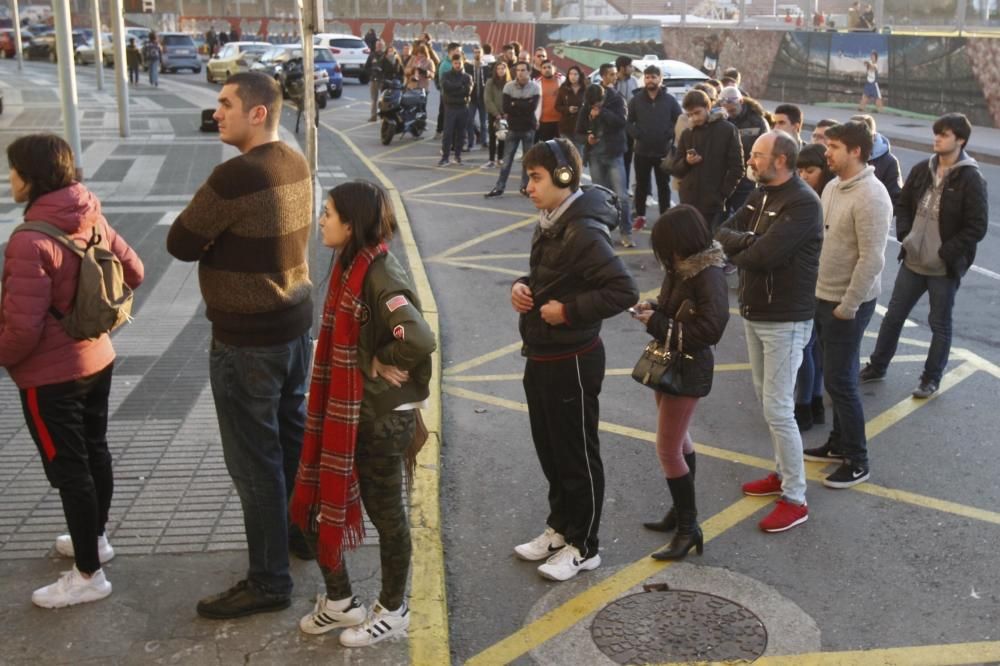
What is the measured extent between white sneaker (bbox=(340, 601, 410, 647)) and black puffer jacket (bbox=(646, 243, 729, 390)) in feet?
5.56

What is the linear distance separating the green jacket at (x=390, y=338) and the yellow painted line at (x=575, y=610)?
117 cm

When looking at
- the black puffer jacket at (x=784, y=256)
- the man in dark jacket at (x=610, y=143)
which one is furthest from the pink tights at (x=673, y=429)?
the man in dark jacket at (x=610, y=143)

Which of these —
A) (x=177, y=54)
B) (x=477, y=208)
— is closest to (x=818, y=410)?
(x=477, y=208)

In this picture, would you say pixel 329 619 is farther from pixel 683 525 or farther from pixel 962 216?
pixel 962 216

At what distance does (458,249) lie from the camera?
1275cm

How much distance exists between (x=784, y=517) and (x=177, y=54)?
48.2 metres

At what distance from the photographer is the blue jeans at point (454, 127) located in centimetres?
1896

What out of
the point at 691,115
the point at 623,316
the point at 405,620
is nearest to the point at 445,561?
the point at 405,620

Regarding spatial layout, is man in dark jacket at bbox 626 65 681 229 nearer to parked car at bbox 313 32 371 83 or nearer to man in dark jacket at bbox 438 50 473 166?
man in dark jacket at bbox 438 50 473 166

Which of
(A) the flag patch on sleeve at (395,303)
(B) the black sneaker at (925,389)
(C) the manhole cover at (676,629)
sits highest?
(A) the flag patch on sleeve at (395,303)

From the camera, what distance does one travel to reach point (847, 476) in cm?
632

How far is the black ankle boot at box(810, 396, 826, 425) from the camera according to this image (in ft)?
24.1

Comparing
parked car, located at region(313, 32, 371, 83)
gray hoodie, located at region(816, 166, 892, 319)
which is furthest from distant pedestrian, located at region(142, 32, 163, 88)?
gray hoodie, located at region(816, 166, 892, 319)

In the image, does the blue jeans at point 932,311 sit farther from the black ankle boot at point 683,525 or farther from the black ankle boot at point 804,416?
the black ankle boot at point 683,525
